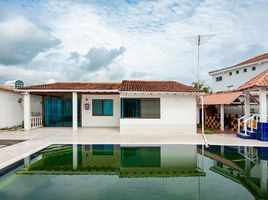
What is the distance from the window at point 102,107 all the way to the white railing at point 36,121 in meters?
4.86

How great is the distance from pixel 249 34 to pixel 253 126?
11652 millimetres

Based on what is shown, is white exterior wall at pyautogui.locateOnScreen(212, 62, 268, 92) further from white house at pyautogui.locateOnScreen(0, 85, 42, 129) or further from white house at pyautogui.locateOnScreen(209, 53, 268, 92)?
white house at pyautogui.locateOnScreen(0, 85, 42, 129)

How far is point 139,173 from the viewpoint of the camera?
788 centimetres

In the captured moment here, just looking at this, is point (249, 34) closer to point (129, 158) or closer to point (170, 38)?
point (170, 38)

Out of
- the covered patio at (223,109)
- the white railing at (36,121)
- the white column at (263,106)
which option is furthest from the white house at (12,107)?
the white column at (263,106)

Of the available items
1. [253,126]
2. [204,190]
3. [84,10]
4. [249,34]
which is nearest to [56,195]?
[204,190]

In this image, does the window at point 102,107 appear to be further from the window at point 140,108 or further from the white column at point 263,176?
the white column at point 263,176

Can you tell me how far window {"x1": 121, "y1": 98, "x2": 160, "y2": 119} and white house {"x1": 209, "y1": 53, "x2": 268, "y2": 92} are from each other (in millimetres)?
12122

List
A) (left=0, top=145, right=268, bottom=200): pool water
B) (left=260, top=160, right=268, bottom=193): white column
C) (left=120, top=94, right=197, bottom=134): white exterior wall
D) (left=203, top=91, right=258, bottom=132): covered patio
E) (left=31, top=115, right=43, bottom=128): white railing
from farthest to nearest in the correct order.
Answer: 1. (left=31, top=115, right=43, bottom=128): white railing
2. (left=203, top=91, right=258, bottom=132): covered patio
3. (left=120, top=94, right=197, bottom=134): white exterior wall
4. (left=260, top=160, right=268, bottom=193): white column
5. (left=0, top=145, right=268, bottom=200): pool water

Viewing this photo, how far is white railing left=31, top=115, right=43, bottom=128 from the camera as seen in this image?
18.6 meters

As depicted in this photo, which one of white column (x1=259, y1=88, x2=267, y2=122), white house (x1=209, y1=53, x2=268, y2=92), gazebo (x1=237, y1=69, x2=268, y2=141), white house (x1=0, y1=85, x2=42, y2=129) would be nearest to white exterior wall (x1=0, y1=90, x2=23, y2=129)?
white house (x1=0, y1=85, x2=42, y2=129)

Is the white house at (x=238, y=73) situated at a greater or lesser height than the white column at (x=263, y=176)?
greater

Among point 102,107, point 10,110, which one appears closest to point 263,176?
point 102,107

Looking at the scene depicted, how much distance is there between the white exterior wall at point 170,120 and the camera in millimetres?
16031
